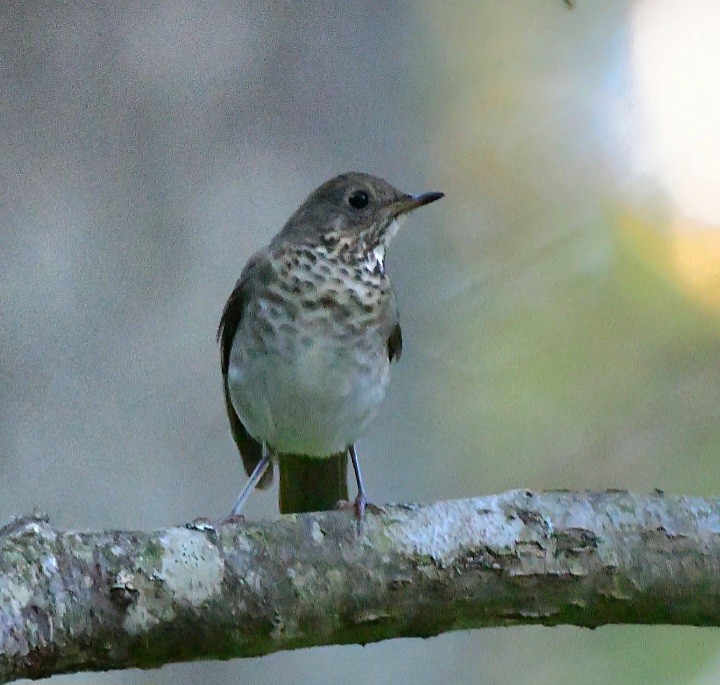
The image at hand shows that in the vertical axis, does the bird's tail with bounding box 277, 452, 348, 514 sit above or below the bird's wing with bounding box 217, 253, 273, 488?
Answer: below

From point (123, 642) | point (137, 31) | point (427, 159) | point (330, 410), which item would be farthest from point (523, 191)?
point (123, 642)

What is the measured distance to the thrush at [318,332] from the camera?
4.85ft

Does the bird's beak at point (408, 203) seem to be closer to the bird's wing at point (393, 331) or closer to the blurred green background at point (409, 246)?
the bird's wing at point (393, 331)

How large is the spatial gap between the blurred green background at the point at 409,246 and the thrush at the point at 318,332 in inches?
12.8

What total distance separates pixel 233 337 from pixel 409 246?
0.58 metres

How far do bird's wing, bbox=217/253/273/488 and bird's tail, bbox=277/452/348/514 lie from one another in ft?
0.12

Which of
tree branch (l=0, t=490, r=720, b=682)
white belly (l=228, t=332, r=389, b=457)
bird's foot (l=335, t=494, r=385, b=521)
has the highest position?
white belly (l=228, t=332, r=389, b=457)

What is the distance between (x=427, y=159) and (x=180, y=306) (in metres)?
0.66

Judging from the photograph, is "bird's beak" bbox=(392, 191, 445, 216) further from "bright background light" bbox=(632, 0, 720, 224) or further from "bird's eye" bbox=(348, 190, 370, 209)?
"bright background light" bbox=(632, 0, 720, 224)

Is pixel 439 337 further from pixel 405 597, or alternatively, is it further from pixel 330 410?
pixel 405 597

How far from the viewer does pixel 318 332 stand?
147 cm

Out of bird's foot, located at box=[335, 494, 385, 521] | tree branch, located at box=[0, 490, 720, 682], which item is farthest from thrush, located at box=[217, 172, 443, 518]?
tree branch, located at box=[0, 490, 720, 682]

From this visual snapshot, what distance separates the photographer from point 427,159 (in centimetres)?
202

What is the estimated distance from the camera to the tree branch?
91 centimetres
